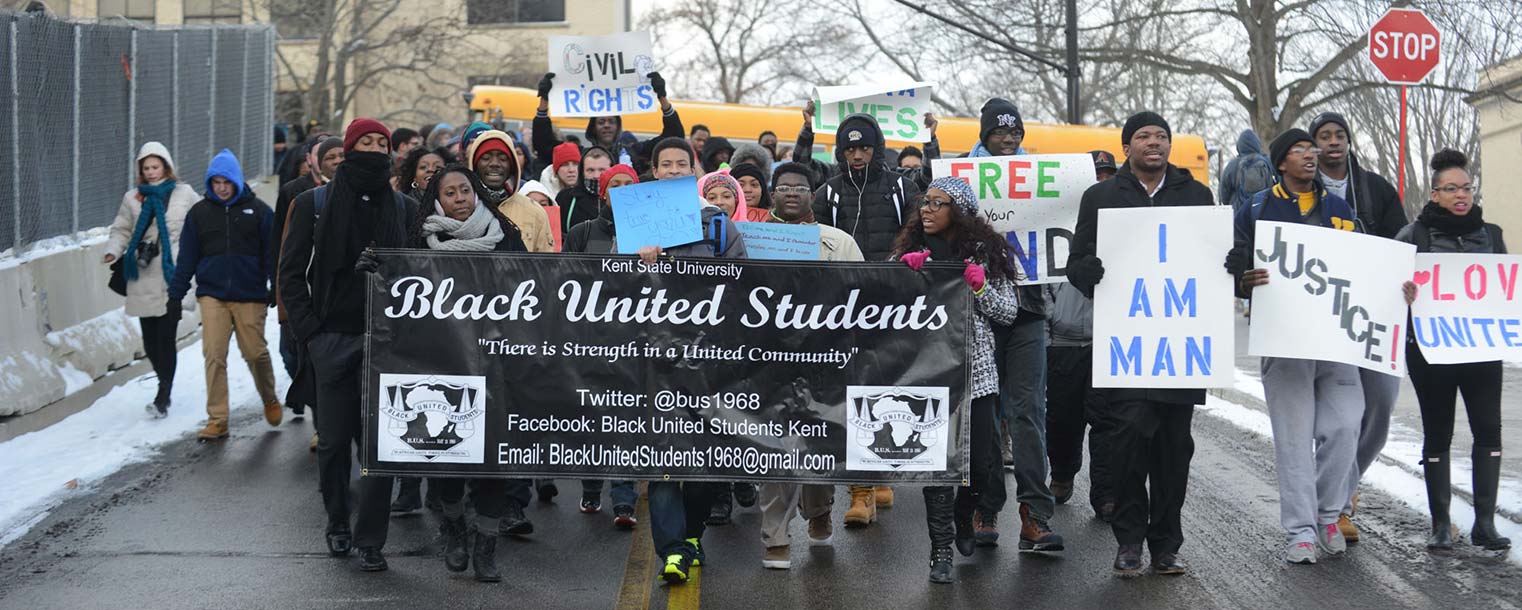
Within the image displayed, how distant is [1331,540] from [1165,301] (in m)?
1.47

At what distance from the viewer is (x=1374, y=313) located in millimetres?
7695

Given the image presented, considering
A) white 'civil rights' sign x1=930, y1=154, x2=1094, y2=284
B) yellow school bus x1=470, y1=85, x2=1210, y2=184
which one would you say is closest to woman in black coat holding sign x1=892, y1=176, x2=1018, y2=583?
white 'civil rights' sign x1=930, y1=154, x2=1094, y2=284

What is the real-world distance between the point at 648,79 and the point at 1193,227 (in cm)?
731

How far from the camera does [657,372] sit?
7.26 metres

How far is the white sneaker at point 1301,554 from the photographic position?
25.1ft

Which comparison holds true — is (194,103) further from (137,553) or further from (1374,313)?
(1374,313)

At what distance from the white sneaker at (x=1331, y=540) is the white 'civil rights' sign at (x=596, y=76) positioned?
25.0 ft

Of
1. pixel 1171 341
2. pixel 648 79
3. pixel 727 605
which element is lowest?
pixel 727 605

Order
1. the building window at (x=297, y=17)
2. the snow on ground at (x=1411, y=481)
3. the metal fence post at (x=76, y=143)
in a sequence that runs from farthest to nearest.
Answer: the building window at (x=297, y=17)
the metal fence post at (x=76, y=143)
the snow on ground at (x=1411, y=481)

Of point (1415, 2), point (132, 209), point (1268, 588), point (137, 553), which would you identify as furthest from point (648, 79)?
point (1415, 2)

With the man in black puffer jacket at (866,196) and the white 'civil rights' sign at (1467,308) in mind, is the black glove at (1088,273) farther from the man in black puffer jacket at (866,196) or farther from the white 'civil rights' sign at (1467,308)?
the man in black puffer jacket at (866,196)

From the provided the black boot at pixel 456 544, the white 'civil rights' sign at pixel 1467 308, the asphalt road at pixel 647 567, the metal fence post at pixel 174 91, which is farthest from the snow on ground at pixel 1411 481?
the metal fence post at pixel 174 91

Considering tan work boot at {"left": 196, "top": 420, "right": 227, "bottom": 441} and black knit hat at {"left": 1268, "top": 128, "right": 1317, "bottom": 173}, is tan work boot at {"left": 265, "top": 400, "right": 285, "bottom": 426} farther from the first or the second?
black knit hat at {"left": 1268, "top": 128, "right": 1317, "bottom": 173}

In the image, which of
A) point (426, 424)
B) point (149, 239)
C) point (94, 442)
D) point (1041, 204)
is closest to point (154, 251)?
point (149, 239)
